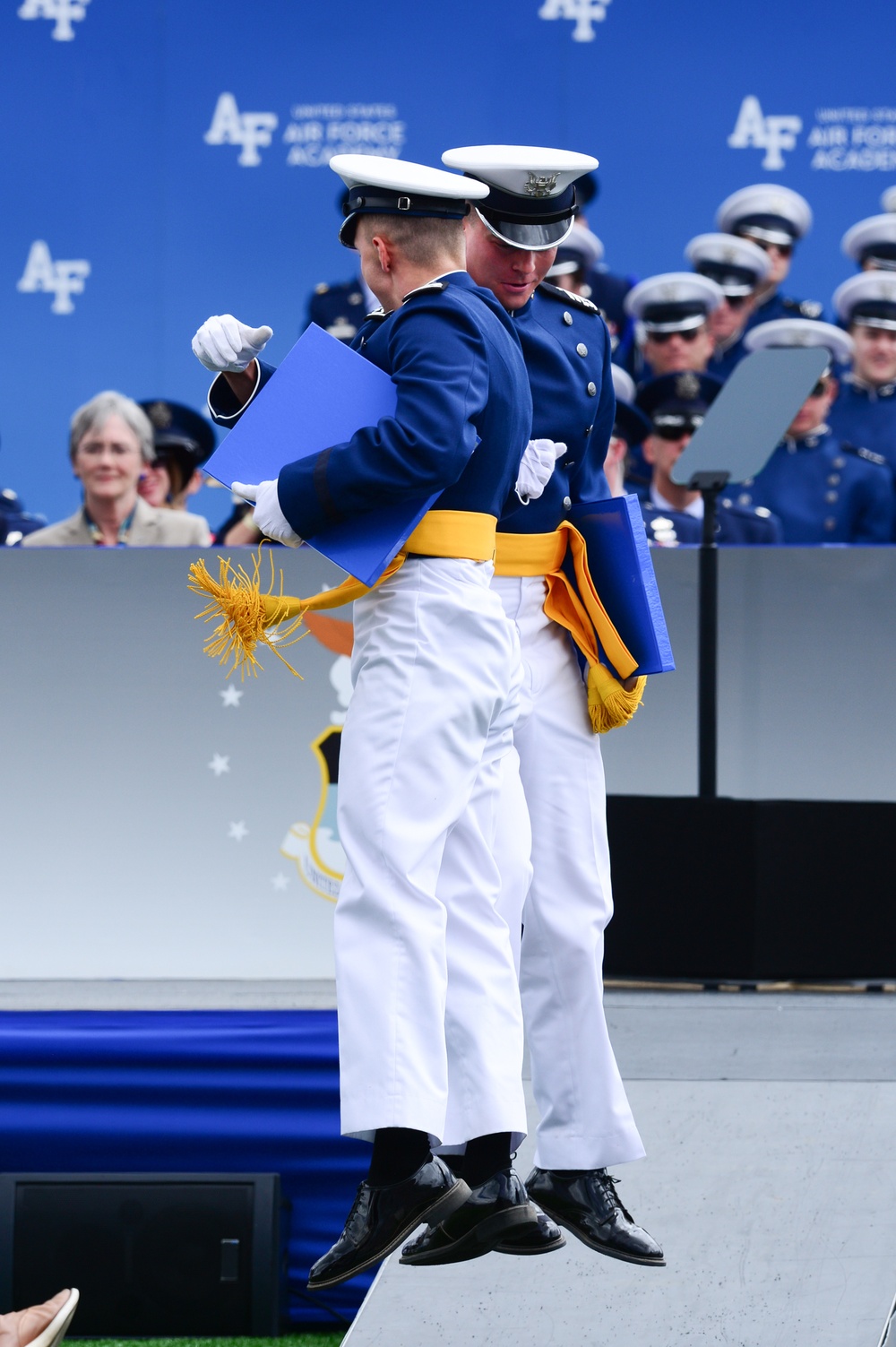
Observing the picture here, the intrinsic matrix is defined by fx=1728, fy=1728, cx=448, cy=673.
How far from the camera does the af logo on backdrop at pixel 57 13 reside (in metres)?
5.35

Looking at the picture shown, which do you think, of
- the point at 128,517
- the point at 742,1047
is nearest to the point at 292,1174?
the point at 742,1047

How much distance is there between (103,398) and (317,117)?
111cm

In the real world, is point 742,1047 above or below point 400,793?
below

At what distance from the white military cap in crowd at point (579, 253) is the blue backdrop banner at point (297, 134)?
45 millimetres

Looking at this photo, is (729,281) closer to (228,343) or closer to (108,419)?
(108,419)

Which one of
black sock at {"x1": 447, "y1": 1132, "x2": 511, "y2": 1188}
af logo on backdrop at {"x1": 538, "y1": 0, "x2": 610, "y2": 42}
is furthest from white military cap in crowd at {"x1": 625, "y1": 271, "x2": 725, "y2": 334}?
black sock at {"x1": 447, "y1": 1132, "x2": 511, "y2": 1188}

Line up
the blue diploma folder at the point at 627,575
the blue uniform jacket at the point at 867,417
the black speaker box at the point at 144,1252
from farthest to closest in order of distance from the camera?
the blue uniform jacket at the point at 867,417 < the black speaker box at the point at 144,1252 < the blue diploma folder at the point at 627,575

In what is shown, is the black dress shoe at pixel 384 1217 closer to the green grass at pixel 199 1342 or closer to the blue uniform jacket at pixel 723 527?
the green grass at pixel 199 1342

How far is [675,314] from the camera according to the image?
17.3 feet

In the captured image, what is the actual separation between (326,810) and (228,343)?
2.01 metres

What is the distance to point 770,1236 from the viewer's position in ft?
8.55

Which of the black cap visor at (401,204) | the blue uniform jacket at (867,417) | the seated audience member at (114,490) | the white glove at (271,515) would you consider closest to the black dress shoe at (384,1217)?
the white glove at (271,515)

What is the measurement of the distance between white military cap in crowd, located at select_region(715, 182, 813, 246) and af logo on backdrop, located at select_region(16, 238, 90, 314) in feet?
6.52

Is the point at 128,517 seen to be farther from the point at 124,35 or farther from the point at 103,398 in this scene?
the point at 124,35
